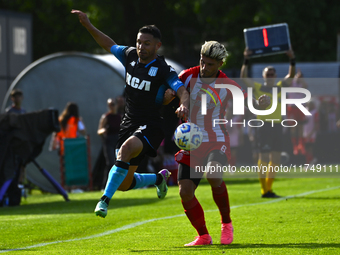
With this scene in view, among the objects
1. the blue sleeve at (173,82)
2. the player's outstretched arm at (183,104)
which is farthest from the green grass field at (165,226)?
the blue sleeve at (173,82)

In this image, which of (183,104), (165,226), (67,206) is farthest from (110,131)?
(183,104)

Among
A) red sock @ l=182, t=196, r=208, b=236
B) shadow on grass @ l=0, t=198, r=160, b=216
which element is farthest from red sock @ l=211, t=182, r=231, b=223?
shadow on grass @ l=0, t=198, r=160, b=216

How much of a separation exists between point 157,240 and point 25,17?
21.9 meters

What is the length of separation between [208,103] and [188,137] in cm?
66

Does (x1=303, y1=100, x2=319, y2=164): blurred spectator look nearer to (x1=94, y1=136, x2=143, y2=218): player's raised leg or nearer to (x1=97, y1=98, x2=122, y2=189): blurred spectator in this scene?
(x1=97, y1=98, x2=122, y2=189): blurred spectator

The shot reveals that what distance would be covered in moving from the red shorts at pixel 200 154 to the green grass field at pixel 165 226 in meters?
0.91

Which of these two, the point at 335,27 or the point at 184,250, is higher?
the point at 335,27

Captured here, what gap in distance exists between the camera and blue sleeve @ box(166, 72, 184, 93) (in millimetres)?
6520

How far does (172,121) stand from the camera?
24.8ft

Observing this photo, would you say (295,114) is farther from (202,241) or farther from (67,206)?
(202,241)

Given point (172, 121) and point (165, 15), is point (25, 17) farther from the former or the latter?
point (172, 121)

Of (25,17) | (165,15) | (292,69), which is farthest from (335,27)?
(292,69)

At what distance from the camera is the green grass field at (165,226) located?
6.47m

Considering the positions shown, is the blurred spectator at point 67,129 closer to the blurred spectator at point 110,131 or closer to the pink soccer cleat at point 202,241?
the blurred spectator at point 110,131
